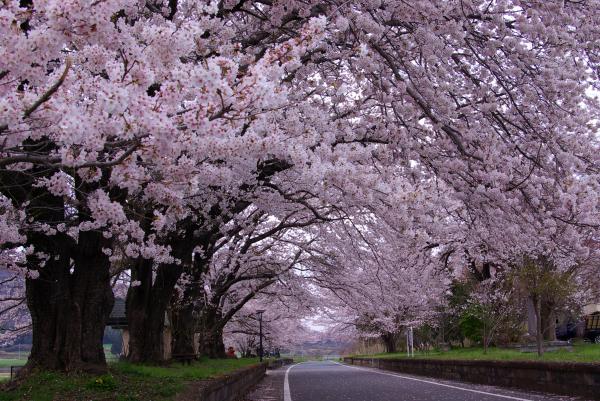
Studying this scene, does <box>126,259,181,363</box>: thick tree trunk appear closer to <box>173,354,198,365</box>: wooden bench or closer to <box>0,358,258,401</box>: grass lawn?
<box>173,354,198,365</box>: wooden bench

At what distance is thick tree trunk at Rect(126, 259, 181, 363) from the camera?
521 inches

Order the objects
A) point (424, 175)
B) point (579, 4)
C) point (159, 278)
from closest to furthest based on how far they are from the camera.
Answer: point (579, 4)
point (424, 175)
point (159, 278)

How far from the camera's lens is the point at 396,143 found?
9844mm

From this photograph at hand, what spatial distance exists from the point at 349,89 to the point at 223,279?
42.2 feet

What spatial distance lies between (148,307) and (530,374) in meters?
9.04

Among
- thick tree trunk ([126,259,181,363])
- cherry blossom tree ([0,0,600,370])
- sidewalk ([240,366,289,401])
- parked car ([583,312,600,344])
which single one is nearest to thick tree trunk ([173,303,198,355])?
sidewalk ([240,366,289,401])

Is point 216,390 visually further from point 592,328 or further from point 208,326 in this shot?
point 592,328

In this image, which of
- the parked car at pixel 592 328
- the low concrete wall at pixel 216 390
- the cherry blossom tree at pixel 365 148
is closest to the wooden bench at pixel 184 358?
the low concrete wall at pixel 216 390

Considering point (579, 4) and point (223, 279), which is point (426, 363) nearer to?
point (223, 279)

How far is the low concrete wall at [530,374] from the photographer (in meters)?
11.1

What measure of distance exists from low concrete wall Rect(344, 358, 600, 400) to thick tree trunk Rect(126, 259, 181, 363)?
8.44 m

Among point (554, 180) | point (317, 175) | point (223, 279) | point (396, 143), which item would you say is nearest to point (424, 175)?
point (396, 143)

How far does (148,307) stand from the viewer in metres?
13.4

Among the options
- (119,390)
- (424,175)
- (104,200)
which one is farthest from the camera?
(424,175)
